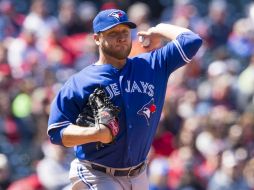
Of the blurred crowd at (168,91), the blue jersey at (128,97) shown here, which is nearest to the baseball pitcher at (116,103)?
the blue jersey at (128,97)

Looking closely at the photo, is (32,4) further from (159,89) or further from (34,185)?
(159,89)

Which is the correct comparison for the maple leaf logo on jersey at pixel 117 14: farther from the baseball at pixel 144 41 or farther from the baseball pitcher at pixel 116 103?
the baseball at pixel 144 41

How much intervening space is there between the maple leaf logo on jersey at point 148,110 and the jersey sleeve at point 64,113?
0.46m

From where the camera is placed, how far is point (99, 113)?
5.86 meters

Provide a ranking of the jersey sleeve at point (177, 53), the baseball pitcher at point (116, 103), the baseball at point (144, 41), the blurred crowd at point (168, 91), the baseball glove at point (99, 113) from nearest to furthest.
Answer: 1. the baseball glove at point (99, 113)
2. the baseball pitcher at point (116, 103)
3. the jersey sleeve at point (177, 53)
4. the baseball at point (144, 41)
5. the blurred crowd at point (168, 91)

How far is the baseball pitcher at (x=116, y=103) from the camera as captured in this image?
20.0 ft

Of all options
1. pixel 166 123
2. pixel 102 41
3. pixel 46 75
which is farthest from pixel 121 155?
pixel 46 75

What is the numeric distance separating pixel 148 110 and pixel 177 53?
51 cm

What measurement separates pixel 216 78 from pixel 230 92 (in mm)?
329

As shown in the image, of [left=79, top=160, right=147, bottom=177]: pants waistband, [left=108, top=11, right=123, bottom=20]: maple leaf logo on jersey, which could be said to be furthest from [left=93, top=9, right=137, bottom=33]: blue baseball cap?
[left=79, top=160, right=147, bottom=177]: pants waistband

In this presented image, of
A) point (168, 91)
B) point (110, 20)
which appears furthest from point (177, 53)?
point (168, 91)

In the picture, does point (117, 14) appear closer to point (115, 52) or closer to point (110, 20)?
point (110, 20)

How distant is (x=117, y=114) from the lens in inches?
236

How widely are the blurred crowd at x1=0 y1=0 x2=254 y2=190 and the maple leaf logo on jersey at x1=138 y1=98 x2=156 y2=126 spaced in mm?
1392
